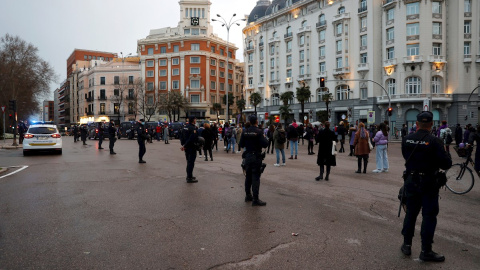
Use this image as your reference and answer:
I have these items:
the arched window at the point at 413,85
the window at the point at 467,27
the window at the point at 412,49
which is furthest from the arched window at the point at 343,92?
the window at the point at 467,27

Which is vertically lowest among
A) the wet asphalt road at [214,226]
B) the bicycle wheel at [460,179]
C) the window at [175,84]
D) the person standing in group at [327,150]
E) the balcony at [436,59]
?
the wet asphalt road at [214,226]

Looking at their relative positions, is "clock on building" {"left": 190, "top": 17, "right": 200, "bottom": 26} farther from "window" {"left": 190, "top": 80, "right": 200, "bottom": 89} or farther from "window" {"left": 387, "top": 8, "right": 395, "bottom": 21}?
"window" {"left": 387, "top": 8, "right": 395, "bottom": 21}

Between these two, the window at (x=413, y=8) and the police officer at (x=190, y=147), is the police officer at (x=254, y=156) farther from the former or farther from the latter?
the window at (x=413, y=8)

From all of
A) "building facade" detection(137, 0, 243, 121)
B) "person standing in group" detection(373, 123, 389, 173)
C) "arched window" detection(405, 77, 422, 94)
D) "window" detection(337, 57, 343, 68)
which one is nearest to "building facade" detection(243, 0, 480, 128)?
"arched window" detection(405, 77, 422, 94)

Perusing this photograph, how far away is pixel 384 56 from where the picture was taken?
50375 mm

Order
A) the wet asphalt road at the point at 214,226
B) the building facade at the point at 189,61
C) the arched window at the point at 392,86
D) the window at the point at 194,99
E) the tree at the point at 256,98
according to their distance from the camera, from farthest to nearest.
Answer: the window at the point at 194,99 → the building facade at the point at 189,61 → the tree at the point at 256,98 → the arched window at the point at 392,86 → the wet asphalt road at the point at 214,226

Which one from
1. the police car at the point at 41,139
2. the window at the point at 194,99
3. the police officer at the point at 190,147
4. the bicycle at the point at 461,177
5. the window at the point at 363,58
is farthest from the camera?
the window at the point at 194,99

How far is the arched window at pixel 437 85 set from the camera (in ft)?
155

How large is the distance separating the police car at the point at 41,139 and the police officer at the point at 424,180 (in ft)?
59.3

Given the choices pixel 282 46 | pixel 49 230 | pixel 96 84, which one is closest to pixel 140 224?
pixel 49 230

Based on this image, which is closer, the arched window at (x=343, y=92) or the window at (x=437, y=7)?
the window at (x=437, y=7)

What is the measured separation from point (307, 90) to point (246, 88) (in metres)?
20.8

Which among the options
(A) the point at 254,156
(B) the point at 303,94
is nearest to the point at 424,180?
(A) the point at 254,156

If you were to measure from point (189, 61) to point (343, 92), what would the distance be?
36471 millimetres
